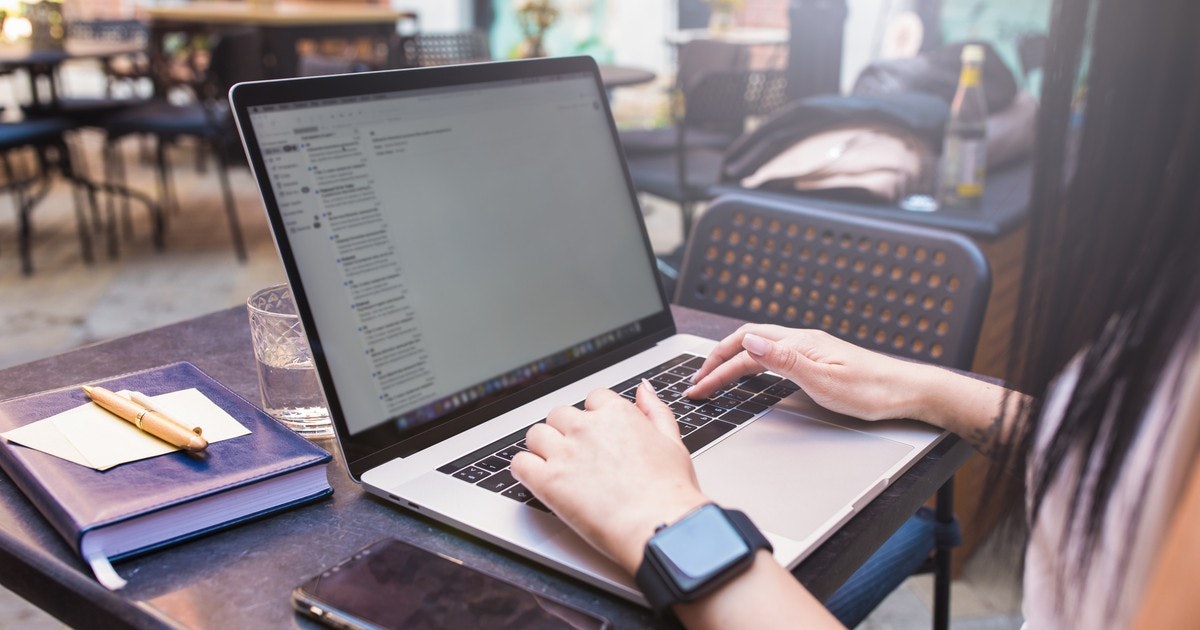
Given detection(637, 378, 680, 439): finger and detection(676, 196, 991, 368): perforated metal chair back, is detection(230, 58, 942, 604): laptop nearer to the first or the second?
detection(637, 378, 680, 439): finger

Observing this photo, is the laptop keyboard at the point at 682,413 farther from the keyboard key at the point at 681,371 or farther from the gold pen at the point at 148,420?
the gold pen at the point at 148,420

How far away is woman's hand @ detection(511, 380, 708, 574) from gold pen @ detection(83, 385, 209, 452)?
226mm

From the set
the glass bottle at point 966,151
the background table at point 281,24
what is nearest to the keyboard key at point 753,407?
the glass bottle at point 966,151

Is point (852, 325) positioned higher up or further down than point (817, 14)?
further down

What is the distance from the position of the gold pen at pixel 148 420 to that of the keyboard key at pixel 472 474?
0.18 metres

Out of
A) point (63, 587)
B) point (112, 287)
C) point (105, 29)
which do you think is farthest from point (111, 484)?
point (105, 29)

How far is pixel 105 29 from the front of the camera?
6.27m

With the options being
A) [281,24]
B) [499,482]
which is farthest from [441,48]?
[499,482]

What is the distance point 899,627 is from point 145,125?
3.52 meters

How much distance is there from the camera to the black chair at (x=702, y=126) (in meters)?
2.76

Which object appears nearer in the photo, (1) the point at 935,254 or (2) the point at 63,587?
(2) the point at 63,587

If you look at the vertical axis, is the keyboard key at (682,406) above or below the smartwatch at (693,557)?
below

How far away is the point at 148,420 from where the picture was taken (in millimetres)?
665

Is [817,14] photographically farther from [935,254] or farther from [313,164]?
[313,164]
